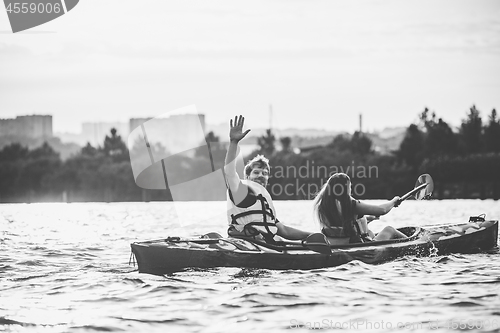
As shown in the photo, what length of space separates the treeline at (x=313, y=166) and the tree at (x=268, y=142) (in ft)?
0.48

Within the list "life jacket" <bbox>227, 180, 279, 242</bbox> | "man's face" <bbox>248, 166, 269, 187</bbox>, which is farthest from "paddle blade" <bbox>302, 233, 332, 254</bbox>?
"man's face" <bbox>248, 166, 269, 187</bbox>

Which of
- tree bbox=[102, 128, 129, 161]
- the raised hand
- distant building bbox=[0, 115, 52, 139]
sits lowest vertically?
the raised hand

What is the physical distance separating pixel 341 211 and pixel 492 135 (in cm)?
7579

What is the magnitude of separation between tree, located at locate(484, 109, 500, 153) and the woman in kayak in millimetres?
74647

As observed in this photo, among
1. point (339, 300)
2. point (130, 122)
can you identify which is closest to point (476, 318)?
point (339, 300)

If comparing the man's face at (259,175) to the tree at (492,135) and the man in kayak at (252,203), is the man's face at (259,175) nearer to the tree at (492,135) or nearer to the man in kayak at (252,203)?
the man in kayak at (252,203)

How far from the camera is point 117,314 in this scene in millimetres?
6543

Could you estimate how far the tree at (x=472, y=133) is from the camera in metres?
79.6

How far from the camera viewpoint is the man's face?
8.67 metres

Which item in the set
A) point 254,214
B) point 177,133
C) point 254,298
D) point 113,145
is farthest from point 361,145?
point 254,298

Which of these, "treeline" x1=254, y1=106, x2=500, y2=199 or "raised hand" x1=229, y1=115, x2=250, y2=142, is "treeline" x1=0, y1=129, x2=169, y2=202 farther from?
"raised hand" x1=229, y1=115, x2=250, y2=142

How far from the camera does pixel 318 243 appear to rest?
346 inches

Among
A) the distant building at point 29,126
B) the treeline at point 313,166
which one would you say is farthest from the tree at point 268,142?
the distant building at point 29,126

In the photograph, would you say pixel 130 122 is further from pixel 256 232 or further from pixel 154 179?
pixel 256 232
